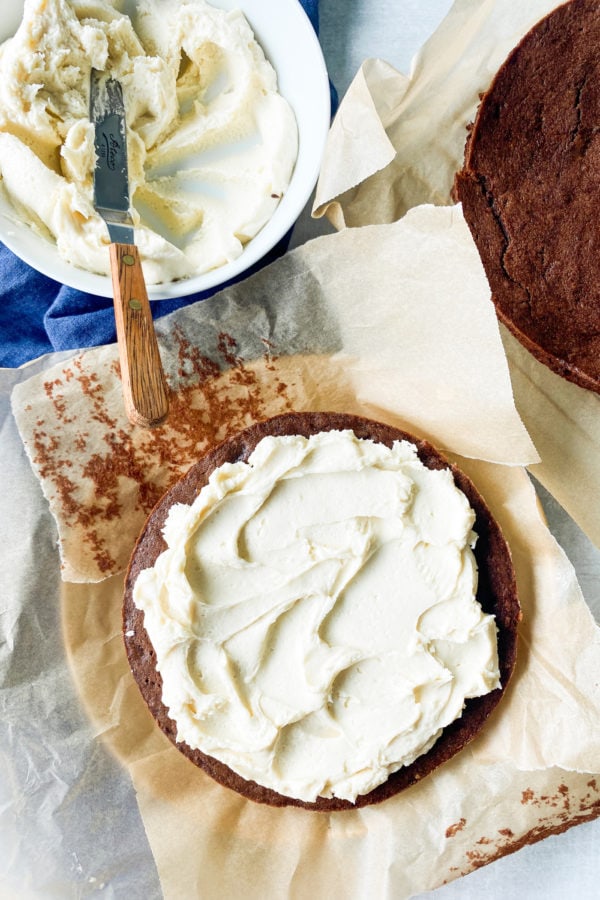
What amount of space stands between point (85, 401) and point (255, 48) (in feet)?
3.76

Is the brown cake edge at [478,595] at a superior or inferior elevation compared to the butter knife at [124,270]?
inferior

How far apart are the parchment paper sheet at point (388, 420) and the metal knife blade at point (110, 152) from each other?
1.12 ft

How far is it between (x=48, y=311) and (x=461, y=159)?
4.52 feet

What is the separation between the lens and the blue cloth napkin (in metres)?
2.47

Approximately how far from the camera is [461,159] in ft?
8.50

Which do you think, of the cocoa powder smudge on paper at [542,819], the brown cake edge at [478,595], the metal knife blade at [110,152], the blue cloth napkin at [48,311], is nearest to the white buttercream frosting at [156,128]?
the metal knife blade at [110,152]

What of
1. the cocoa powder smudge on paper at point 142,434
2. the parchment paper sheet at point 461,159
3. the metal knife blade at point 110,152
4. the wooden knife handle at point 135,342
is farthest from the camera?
the parchment paper sheet at point 461,159

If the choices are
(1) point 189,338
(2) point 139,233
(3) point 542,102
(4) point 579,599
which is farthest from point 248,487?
(3) point 542,102

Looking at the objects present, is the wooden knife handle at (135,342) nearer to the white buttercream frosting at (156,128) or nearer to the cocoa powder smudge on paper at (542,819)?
the white buttercream frosting at (156,128)

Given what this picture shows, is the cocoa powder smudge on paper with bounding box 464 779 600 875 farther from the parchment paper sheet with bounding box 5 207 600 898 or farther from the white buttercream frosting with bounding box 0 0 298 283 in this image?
the white buttercream frosting with bounding box 0 0 298 283

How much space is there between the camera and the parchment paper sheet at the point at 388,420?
230 cm

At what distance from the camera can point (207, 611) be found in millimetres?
2189

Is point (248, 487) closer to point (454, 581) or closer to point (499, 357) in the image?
point (454, 581)

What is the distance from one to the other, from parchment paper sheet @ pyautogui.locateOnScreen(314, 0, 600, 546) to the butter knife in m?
0.59
